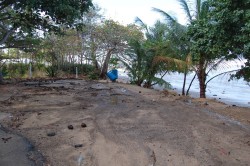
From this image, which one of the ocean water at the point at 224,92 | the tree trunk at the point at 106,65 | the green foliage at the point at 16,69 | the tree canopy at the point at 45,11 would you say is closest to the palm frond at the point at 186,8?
the ocean water at the point at 224,92

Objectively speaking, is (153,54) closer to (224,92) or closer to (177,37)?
(177,37)

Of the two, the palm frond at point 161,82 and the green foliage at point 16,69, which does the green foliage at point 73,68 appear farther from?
the palm frond at point 161,82

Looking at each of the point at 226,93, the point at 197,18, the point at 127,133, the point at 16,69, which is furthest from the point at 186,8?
the point at 16,69

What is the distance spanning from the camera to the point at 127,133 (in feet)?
16.7

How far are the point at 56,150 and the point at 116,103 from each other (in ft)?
12.6

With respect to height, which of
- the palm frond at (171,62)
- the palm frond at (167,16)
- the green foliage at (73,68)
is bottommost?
the green foliage at (73,68)

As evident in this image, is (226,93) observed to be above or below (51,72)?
below

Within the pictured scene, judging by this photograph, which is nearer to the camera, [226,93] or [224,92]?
[226,93]

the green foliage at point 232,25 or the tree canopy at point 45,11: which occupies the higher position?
the tree canopy at point 45,11

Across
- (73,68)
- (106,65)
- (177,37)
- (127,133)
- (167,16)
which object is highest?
(167,16)

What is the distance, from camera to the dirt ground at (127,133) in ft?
13.3

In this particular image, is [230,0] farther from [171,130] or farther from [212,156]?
[212,156]

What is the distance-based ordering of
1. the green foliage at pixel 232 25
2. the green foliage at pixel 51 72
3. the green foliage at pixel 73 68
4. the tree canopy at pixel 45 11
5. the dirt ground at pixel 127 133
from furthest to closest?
1. the green foliage at pixel 73 68
2. the green foliage at pixel 51 72
3. the tree canopy at pixel 45 11
4. the green foliage at pixel 232 25
5. the dirt ground at pixel 127 133

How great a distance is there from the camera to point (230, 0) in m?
6.30
